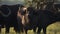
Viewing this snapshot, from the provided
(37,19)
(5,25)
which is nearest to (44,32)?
(37,19)

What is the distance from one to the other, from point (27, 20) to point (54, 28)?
222 centimetres

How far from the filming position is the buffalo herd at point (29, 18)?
8.25 meters

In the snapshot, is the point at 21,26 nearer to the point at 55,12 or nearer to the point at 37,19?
the point at 37,19

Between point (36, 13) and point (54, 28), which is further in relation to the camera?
point (54, 28)

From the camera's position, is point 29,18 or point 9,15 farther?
point 9,15

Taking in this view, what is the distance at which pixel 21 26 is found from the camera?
8.39m

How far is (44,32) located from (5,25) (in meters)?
1.43

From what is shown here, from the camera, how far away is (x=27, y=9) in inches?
324

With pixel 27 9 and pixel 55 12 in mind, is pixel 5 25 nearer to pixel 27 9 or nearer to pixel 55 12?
pixel 27 9

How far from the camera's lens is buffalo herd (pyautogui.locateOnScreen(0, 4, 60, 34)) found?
8250 mm

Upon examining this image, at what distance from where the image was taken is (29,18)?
827 cm

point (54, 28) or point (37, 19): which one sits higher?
point (37, 19)

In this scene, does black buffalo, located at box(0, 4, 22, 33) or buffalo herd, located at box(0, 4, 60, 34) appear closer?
buffalo herd, located at box(0, 4, 60, 34)

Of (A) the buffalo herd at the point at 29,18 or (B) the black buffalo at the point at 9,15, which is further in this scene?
(B) the black buffalo at the point at 9,15
